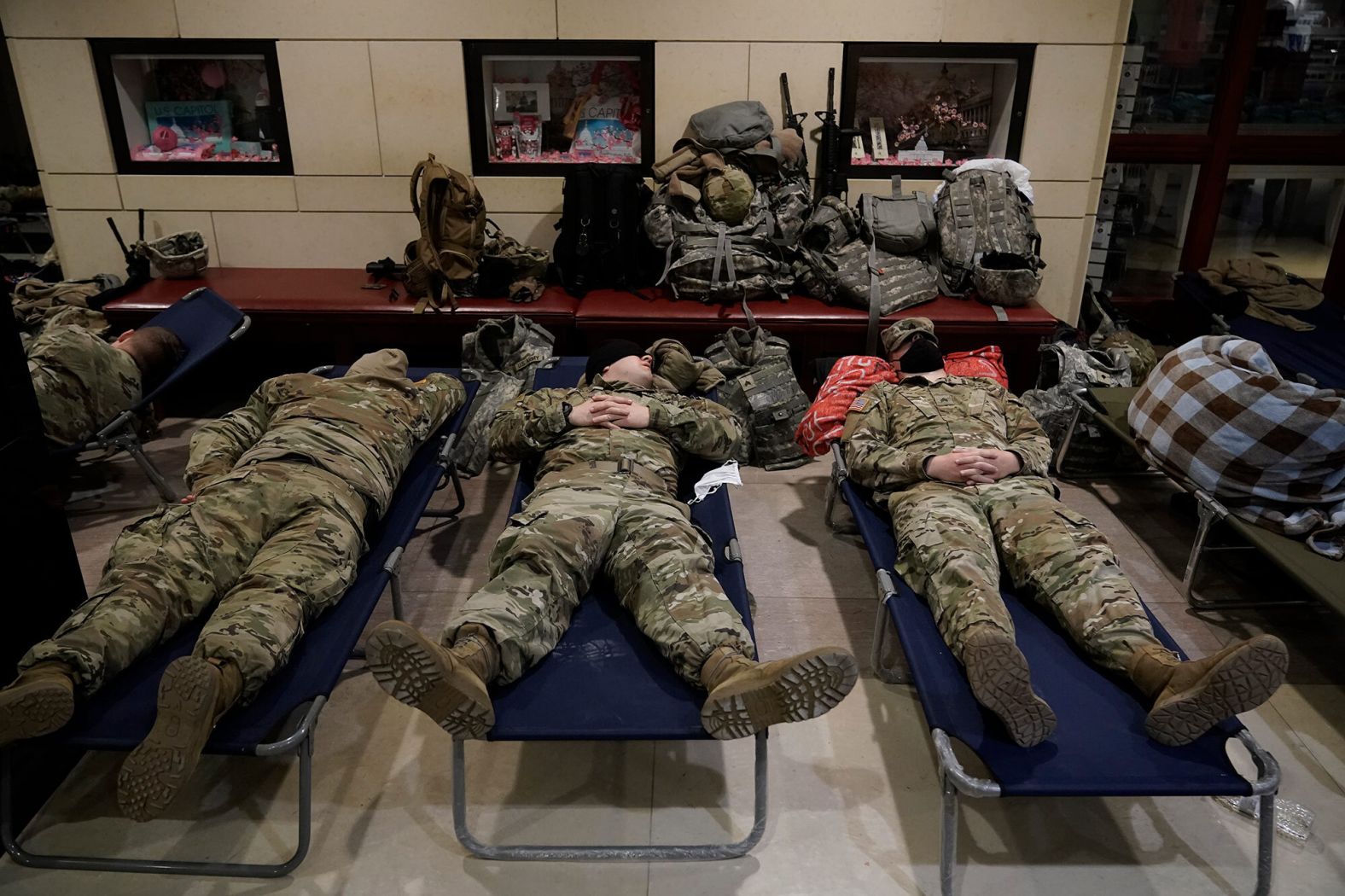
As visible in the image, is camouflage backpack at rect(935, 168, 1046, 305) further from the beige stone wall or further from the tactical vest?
the tactical vest

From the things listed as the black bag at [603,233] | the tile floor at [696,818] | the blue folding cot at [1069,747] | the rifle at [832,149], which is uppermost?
the rifle at [832,149]

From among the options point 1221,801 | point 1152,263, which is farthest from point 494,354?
point 1152,263

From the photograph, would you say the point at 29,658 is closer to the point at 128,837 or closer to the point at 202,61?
the point at 128,837

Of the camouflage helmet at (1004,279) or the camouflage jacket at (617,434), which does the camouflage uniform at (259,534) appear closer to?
the camouflage jacket at (617,434)

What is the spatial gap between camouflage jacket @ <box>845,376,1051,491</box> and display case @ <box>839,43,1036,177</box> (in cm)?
217

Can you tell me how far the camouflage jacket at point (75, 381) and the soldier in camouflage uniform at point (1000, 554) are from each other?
2.82 meters

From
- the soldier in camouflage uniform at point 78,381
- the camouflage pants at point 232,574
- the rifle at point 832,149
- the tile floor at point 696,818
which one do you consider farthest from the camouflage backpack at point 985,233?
the soldier in camouflage uniform at point 78,381

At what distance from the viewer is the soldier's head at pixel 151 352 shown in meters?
3.73

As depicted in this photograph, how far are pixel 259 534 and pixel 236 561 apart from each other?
3.9 inches

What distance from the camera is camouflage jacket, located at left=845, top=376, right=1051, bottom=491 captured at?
2900 mm

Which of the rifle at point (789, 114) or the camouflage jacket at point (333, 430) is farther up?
the rifle at point (789, 114)

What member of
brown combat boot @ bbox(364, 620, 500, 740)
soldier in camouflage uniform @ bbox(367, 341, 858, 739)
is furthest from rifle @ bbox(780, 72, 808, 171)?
brown combat boot @ bbox(364, 620, 500, 740)

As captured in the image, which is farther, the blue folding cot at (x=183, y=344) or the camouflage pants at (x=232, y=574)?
the blue folding cot at (x=183, y=344)

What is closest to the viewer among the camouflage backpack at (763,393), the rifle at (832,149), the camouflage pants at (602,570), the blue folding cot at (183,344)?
the camouflage pants at (602,570)
